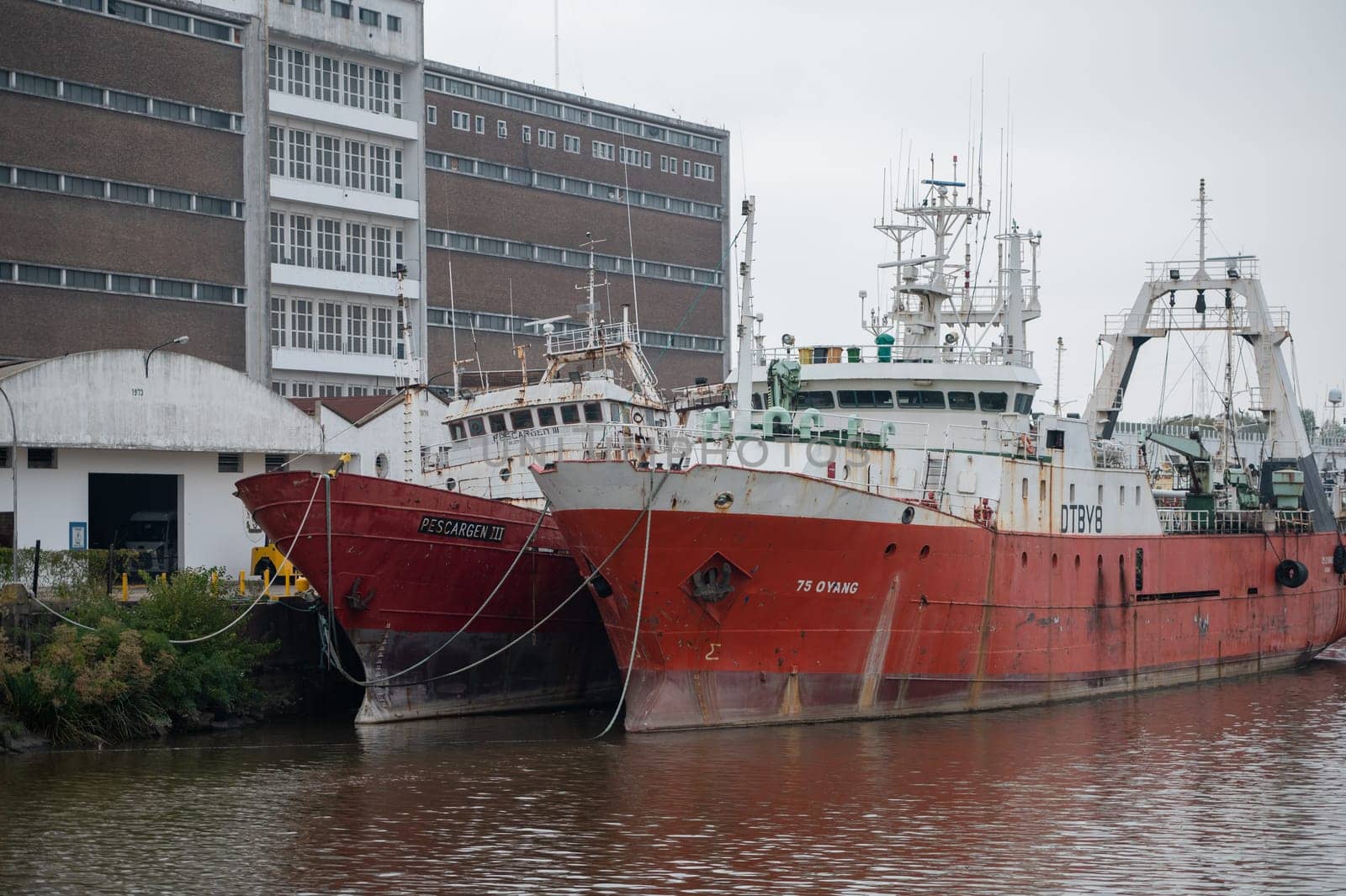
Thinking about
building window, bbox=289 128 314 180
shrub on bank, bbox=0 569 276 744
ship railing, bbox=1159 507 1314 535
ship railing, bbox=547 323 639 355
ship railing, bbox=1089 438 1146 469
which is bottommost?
shrub on bank, bbox=0 569 276 744

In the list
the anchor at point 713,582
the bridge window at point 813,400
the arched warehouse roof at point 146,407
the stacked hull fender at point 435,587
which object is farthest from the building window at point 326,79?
the anchor at point 713,582

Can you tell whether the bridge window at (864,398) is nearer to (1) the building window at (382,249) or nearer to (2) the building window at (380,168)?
(1) the building window at (382,249)

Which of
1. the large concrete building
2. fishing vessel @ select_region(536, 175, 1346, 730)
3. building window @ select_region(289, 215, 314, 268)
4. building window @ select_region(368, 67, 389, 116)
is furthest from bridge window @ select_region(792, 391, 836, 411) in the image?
building window @ select_region(368, 67, 389, 116)

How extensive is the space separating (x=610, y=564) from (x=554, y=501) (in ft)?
4.35

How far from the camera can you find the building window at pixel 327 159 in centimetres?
5538

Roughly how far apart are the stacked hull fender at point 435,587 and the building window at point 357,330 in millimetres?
29322

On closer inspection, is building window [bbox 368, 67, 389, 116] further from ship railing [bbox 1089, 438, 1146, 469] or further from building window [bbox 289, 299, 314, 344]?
ship railing [bbox 1089, 438, 1146, 469]

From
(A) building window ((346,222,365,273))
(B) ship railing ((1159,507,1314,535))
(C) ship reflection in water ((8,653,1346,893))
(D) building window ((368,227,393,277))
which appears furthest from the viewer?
(D) building window ((368,227,393,277))

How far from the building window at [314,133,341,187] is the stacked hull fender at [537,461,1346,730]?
34203mm

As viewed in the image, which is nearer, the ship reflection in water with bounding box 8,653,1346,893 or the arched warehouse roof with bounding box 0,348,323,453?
the ship reflection in water with bounding box 8,653,1346,893

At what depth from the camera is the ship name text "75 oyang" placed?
2967 cm

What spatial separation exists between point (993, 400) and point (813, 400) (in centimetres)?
330

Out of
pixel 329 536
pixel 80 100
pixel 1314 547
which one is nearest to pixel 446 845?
pixel 329 536

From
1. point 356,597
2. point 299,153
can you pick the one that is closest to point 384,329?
point 299,153
